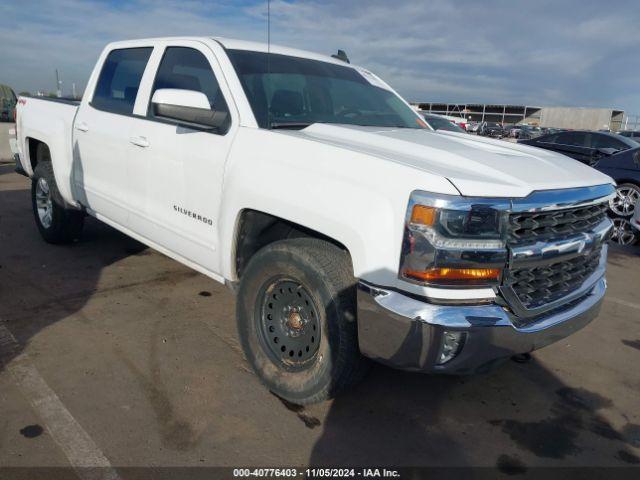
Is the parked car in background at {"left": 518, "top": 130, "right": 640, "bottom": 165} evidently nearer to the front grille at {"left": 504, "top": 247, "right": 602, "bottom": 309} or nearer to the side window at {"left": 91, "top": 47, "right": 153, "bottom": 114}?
the front grille at {"left": 504, "top": 247, "right": 602, "bottom": 309}

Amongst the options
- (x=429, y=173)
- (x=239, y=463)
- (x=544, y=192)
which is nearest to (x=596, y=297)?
(x=544, y=192)

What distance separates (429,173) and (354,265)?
54cm

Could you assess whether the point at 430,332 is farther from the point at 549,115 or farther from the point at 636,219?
the point at 549,115

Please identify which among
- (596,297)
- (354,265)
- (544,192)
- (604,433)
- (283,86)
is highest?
(283,86)

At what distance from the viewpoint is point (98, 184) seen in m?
4.38

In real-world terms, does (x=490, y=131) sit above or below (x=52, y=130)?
below

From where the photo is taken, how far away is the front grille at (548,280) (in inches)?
94.4

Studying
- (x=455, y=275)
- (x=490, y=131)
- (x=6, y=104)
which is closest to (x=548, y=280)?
(x=455, y=275)

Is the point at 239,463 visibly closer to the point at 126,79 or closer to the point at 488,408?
the point at 488,408

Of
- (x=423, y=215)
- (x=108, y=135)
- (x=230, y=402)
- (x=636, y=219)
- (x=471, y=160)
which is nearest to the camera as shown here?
(x=423, y=215)

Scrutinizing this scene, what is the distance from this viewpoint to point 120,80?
14.3ft

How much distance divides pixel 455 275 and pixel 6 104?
26327 millimetres

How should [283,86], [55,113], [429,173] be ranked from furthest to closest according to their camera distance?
1. [55,113]
2. [283,86]
3. [429,173]

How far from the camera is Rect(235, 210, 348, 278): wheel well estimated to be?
9.80 feet
